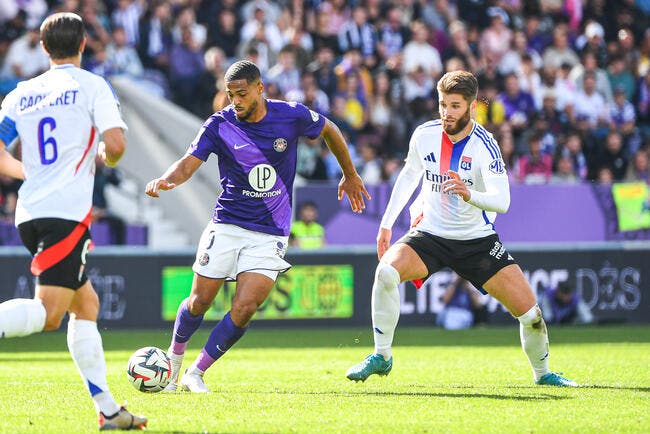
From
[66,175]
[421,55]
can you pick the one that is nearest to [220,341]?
[66,175]

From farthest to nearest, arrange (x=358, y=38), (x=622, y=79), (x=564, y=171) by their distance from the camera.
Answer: (x=622, y=79) < (x=358, y=38) < (x=564, y=171)

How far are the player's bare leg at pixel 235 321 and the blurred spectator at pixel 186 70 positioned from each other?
10719 millimetres

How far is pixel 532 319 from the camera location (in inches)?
361

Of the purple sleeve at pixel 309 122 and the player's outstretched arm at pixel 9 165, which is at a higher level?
the purple sleeve at pixel 309 122

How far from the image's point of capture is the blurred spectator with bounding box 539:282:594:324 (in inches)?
692

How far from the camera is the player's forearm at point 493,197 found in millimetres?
8617

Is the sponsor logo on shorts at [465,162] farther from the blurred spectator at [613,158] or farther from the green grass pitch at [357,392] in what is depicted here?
the blurred spectator at [613,158]

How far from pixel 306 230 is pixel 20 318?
10925 millimetres

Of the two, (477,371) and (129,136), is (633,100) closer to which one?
(129,136)

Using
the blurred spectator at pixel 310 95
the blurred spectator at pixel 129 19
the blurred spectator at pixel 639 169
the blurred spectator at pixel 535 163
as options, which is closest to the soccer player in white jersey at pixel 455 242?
the blurred spectator at pixel 310 95

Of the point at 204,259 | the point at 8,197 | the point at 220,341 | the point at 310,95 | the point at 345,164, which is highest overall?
the point at 310,95

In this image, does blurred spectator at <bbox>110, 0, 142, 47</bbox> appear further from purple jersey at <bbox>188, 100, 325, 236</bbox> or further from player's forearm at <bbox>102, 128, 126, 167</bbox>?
player's forearm at <bbox>102, 128, 126, 167</bbox>

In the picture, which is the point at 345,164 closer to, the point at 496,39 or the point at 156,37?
the point at 156,37

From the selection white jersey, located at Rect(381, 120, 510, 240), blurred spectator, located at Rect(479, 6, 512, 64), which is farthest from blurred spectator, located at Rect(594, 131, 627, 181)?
white jersey, located at Rect(381, 120, 510, 240)
